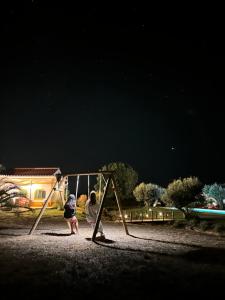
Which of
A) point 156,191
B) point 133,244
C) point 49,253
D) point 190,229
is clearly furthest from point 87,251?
point 156,191

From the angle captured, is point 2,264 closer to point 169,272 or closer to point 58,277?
point 58,277

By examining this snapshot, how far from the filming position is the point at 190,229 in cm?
1686

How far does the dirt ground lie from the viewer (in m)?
6.26

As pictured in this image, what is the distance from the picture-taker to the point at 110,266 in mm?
8305

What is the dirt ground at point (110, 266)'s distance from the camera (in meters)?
6.26

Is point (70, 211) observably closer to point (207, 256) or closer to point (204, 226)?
point (207, 256)

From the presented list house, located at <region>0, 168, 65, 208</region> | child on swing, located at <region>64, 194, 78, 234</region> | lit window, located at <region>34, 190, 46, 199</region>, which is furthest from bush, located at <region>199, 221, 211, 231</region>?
lit window, located at <region>34, 190, 46, 199</region>

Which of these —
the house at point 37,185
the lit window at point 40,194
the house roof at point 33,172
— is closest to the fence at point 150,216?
the house at point 37,185

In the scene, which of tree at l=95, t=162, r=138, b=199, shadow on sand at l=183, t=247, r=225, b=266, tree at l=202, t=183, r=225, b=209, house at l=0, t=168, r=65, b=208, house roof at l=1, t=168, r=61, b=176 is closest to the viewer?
shadow on sand at l=183, t=247, r=225, b=266

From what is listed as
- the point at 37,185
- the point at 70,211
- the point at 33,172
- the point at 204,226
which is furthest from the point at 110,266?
the point at 33,172

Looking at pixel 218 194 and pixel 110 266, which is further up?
pixel 218 194

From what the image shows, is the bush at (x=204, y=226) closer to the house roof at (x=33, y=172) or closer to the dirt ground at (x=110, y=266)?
the dirt ground at (x=110, y=266)

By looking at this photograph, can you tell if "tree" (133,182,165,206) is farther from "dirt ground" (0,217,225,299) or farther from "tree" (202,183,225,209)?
"dirt ground" (0,217,225,299)

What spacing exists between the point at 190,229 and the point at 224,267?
865 centimetres
